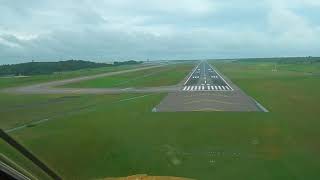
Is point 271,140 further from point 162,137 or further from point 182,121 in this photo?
point 182,121

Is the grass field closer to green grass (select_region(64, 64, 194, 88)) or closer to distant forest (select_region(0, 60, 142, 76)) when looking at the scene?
green grass (select_region(64, 64, 194, 88))

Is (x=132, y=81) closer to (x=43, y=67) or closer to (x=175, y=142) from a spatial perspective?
(x=175, y=142)

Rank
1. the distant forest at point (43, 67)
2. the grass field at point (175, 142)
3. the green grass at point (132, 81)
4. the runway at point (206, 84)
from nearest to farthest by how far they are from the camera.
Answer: the grass field at point (175, 142) < the runway at point (206, 84) < the green grass at point (132, 81) < the distant forest at point (43, 67)

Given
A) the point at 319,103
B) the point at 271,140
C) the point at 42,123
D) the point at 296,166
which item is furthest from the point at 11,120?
the point at 319,103

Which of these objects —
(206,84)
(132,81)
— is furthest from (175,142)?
(132,81)

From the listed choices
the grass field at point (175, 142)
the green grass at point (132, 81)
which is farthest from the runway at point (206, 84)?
the grass field at point (175, 142)

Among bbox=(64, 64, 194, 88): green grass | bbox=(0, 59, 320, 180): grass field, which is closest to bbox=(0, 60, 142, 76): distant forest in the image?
bbox=(64, 64, 194, 88): green grass

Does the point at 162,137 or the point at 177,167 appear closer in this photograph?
the point at 177,167

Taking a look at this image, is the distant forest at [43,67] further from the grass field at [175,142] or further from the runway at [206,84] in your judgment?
the grass field at [175,142]
